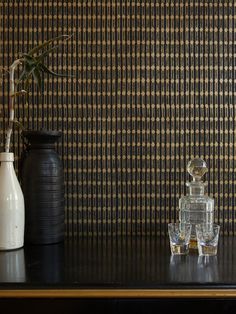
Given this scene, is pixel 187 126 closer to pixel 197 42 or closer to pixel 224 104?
pixel 224 104

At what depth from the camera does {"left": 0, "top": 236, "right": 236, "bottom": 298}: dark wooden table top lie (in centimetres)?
85

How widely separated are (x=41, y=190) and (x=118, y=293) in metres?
0.45

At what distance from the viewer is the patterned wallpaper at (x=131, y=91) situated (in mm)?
1346

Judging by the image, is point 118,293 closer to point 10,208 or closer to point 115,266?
point 115,266

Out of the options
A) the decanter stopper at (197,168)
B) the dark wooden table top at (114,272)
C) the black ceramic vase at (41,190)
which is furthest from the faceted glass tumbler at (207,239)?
the black ceramic vase at (41,190)

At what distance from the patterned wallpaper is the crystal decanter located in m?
0.12

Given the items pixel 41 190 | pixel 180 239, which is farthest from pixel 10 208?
pixel 180 239

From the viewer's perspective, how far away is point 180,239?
1085 mm

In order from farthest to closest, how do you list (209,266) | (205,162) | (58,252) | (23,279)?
(205,162), (58,252), (209,266), (23,279)

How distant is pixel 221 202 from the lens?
53.2 inches

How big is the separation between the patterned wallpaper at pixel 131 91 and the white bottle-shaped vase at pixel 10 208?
0.76ft

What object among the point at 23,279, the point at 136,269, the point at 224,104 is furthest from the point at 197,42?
the point at 23,279

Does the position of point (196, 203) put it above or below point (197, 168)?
below

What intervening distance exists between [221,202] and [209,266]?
0.40m
